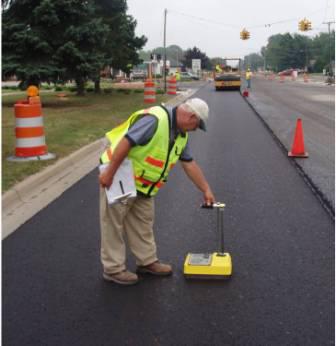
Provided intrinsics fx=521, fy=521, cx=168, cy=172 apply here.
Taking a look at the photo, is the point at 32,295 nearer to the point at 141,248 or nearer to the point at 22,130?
the point at 141,248

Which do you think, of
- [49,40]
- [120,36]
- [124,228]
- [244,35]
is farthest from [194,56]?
[124,228]

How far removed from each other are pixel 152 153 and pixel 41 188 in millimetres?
4188

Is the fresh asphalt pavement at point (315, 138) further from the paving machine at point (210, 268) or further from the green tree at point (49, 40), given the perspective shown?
the green tree at point (49, 40)

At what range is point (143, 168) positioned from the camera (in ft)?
13.5

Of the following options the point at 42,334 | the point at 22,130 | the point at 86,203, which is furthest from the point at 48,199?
the point at 42,334

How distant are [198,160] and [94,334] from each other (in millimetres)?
7047

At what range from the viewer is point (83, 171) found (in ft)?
30.3

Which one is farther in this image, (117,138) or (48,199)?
(48,199)

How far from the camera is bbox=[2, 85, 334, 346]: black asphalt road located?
11.7 feet

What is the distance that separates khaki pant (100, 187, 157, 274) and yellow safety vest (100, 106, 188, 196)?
0.18 m

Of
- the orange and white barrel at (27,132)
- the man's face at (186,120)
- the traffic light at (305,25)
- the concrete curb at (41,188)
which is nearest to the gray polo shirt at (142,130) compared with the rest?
the man's face at (186,120)

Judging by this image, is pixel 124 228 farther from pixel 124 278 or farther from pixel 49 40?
pixel 49 40

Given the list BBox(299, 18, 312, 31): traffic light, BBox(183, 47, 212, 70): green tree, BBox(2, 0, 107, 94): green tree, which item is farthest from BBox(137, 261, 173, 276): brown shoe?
BBox(183, 47, 212, 70): green tree

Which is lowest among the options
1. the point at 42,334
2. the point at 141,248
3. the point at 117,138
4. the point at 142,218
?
the point at 42,334
